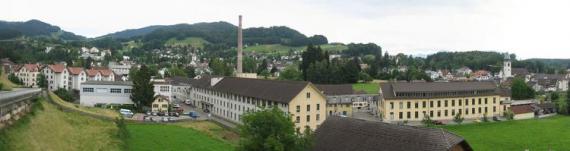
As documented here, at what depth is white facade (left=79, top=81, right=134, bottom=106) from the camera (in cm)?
7800

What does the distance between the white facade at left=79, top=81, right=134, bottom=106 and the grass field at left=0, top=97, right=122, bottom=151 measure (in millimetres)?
26682

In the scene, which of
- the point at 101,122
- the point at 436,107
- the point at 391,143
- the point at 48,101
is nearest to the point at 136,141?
the point at 101,122

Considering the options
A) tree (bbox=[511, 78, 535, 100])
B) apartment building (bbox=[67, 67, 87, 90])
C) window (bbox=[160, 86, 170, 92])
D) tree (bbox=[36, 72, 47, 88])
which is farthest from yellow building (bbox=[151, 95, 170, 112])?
tree (bbox=[511, 78, 535, 100])

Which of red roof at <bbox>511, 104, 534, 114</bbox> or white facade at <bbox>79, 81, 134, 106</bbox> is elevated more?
white facade at <bbox>79, 81, 134, 106</bbox>

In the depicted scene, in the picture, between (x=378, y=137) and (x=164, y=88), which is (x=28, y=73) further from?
(x=378, y=137)

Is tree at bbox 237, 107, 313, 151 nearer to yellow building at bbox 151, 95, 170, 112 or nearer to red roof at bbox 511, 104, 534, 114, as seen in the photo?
yellow building at bbox 151, 95, 170, 112

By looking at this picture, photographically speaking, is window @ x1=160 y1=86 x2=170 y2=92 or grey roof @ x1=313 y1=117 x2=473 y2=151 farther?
window @ x1=160 y1=86 x2=170 y2=92

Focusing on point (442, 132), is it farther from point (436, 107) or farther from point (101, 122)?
point (436, 107)

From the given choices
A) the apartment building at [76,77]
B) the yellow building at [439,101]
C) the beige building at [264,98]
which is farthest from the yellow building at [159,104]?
the apartment building at [76,77]

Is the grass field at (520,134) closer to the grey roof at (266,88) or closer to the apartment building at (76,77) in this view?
the grey roof at (266,88)

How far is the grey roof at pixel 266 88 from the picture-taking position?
5853cm

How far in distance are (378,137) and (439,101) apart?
1988 inches

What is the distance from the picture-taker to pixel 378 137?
92.8ft

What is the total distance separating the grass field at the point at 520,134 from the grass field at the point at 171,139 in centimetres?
2473
